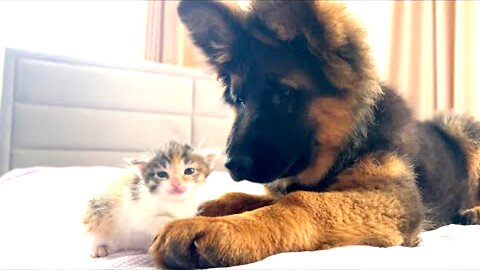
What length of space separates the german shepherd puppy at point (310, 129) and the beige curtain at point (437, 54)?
1.74 meters

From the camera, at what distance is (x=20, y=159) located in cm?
340

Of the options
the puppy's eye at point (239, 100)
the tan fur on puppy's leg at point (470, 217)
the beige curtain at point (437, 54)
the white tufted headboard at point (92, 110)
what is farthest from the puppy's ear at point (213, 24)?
the beige curtain at point (437, 54)

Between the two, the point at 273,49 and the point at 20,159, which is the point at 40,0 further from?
the point at 273,49

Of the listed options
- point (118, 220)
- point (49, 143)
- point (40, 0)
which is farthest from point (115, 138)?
point (118, 220)

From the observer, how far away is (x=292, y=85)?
1.35 m

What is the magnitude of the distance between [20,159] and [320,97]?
8.91 ft

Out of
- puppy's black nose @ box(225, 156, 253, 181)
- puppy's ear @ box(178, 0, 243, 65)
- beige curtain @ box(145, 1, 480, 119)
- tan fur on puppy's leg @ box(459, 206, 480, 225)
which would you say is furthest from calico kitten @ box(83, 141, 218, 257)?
beige curtain @ box(145, 1, 480, 119)

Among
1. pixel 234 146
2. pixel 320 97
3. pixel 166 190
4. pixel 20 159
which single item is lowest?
pixel 20 159

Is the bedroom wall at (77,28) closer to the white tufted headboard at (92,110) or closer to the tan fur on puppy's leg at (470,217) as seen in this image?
the white tufted headboard at (92,110)

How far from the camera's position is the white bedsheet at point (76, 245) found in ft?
3.14

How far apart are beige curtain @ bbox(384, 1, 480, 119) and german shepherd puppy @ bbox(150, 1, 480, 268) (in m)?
1.74

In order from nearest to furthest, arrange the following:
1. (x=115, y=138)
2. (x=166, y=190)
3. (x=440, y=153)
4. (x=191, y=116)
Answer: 1. (x=166, y=190)
2. (x=440, y=153)
3. (x=115, y=138)
4. (x=191, y=116)

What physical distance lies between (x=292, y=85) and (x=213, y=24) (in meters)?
0.35

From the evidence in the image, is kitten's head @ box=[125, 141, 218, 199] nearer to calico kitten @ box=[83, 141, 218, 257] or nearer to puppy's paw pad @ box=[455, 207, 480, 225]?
calico kitten @ box=[83, 141, 218, 257]
